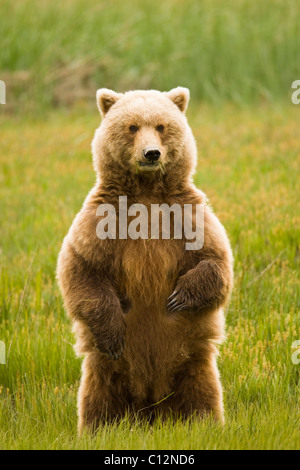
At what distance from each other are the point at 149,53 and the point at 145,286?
892 cm

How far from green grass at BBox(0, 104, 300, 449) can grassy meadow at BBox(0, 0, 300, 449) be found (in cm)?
1

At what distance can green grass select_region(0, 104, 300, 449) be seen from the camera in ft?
13.1

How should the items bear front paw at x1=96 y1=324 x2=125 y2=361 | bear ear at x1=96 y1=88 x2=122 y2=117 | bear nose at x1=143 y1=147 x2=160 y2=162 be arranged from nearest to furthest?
1. bear nose at x1=143 y1=147 x2=160 y2=162
2. bear front paw at x1=96 y1=324 x2=125 y2=361
3. bear ear at x1=96 y1=88 x2=122 y2=117

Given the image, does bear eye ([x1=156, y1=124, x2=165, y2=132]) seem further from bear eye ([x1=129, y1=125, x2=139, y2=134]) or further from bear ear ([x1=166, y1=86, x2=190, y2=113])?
bear ear ([x1=166, y1=86, x2=190, y2=113])

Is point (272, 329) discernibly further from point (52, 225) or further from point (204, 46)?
point (204, 46)

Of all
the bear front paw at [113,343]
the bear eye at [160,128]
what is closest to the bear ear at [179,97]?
the bear eye at [160,128]

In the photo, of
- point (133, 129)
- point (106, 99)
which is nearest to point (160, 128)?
point (133, 129)

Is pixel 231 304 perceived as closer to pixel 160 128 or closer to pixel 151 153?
pixel 160 128

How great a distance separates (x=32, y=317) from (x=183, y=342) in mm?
1582

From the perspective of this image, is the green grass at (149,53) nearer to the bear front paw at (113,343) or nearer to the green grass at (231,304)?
the green grass at (231,304)

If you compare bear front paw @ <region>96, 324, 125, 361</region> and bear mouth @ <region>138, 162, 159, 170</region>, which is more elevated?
bear mouth @ <region>138, 162, 159, 170</region>

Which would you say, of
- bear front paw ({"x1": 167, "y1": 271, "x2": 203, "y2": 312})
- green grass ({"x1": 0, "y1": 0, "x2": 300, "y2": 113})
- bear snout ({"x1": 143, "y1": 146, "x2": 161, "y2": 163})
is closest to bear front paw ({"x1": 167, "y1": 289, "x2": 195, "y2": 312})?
bear front paw ({"x1": 167, "y1": 271, "x2": 203, "y2": 312})

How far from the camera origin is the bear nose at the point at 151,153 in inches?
157

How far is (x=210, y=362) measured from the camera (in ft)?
Answer: 14.1
